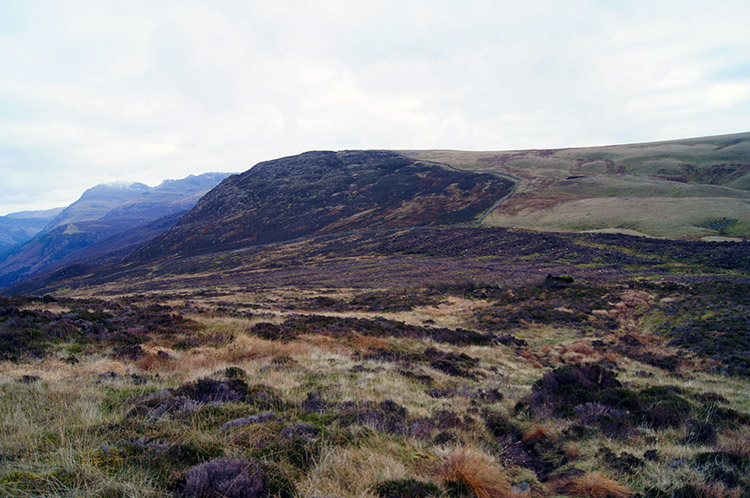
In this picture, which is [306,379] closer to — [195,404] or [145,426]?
[195,404]

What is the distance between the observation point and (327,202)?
117 meters

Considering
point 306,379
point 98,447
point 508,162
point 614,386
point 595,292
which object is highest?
point 508,162

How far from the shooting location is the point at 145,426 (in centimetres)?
446

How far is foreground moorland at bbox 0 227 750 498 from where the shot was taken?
146 inches

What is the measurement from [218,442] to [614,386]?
9.61 m

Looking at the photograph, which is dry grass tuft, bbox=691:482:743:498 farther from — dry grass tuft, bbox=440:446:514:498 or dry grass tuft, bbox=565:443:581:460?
dry grass tuft, bbox=440:446:514:498

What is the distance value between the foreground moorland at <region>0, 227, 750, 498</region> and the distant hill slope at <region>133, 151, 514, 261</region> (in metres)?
69.2

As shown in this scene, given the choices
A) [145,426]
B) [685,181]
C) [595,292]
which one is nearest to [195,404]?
[145,426]

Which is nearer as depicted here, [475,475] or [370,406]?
[475,475]

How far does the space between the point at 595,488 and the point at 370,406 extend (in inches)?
143

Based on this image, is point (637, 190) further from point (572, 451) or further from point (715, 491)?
point (715, 491)

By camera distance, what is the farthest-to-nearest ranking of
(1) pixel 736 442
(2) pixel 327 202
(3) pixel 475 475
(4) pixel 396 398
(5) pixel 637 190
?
(2) pixel 327 202, (5) pixel 637 190, (4) pixel 396 398, (1) pixel 736 442, (3) pixel 475 475

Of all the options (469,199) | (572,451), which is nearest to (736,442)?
(572,451)

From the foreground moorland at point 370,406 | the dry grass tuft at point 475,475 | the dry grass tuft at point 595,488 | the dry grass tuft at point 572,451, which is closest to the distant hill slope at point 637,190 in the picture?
the foreground moorland at point 370,406
